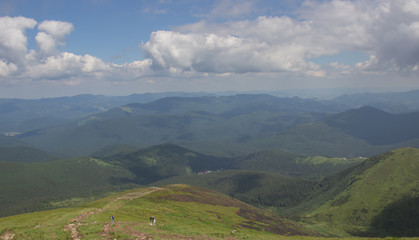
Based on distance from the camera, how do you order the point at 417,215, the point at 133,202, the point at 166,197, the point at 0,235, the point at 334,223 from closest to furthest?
the point at 0,235 < the point at 133,202 < the point at 166,197 < the point at 417,215 < the point at 334,223

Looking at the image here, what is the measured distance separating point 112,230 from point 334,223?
196m

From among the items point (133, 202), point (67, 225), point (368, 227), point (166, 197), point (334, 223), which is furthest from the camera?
point (334, 223)

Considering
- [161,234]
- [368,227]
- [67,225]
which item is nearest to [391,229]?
[368,227]

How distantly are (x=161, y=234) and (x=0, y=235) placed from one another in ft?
97.7

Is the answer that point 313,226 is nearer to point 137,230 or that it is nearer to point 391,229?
point 391,229

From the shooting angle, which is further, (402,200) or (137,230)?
(402,200)

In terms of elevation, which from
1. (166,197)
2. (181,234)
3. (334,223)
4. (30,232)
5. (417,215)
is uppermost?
(30,232)

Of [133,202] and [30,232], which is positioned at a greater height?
[30,232]

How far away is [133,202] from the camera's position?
113m

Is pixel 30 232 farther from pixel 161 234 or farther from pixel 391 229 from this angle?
pixel 391 229

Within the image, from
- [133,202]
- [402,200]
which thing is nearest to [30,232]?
[133,202]

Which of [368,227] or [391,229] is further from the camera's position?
[368,227]

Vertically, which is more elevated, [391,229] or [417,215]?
[417,215]

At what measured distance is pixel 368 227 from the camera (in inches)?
6959
